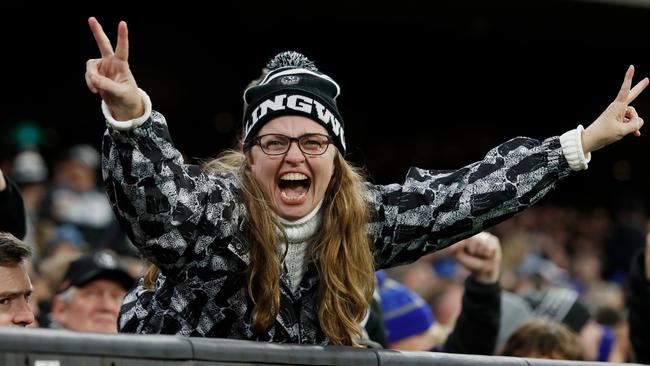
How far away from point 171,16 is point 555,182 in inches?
519

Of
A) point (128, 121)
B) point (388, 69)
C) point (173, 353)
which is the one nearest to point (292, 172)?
point (128, 121)

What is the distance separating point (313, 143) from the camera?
11.8 feet

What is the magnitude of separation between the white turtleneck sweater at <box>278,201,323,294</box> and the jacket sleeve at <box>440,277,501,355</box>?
1411 millimetres

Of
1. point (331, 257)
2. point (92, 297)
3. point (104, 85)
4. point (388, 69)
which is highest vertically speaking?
point (388, 69)

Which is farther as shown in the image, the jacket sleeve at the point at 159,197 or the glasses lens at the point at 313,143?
the glasses lens at the point at 313,143

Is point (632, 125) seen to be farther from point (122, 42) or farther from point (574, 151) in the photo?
point (122, 42)

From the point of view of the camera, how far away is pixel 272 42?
17328 millimetres

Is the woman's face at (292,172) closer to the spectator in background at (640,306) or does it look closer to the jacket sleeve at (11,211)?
the jacket sleeve at (11,211)

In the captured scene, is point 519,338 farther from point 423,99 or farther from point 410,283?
point 423,99

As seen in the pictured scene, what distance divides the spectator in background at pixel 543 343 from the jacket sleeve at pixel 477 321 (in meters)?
0.17

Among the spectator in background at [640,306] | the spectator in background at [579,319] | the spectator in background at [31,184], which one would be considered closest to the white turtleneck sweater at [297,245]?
the spectator in background at [640,306]

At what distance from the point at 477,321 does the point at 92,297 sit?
1.57 m

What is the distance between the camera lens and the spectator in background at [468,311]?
464cm

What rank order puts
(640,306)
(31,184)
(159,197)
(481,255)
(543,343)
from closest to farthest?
1. (159,197)
2. (481,255)
3. (640,306)
4. (543,343)
5. (31,184)
